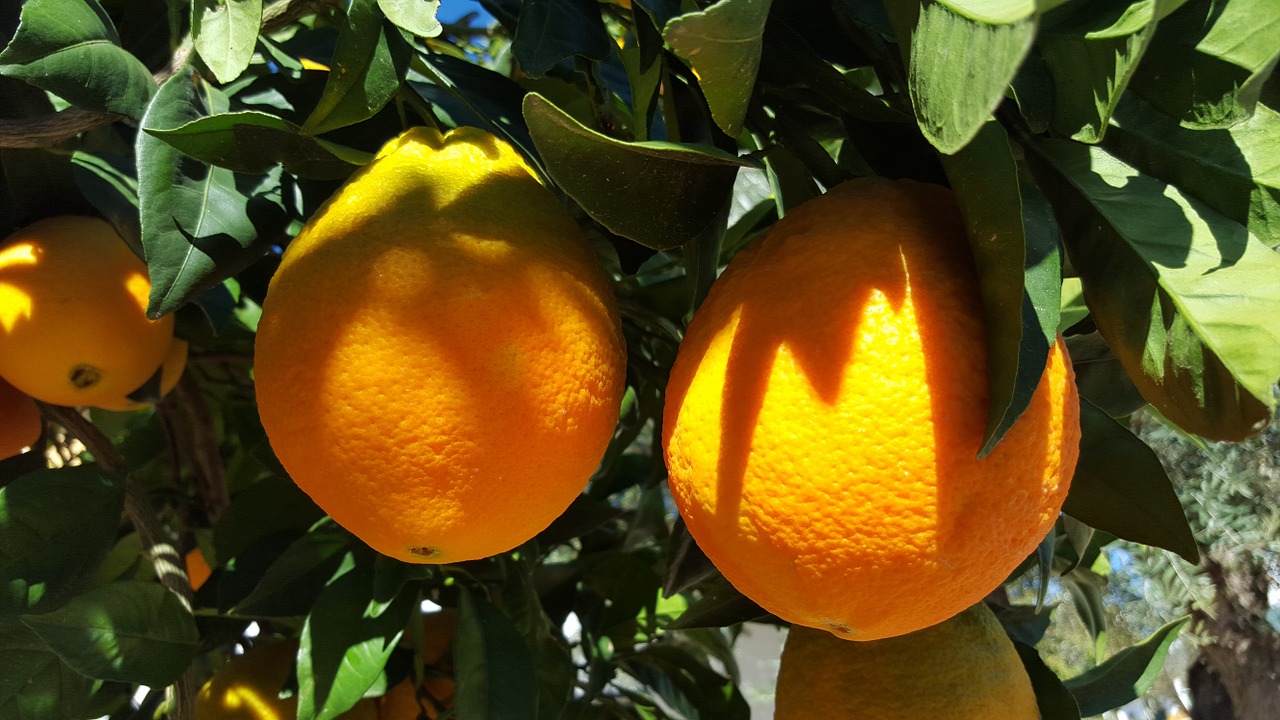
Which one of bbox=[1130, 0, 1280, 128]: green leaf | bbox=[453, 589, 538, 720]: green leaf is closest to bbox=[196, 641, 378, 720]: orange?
bbox=[453, 589, 538, 720]: green leaf

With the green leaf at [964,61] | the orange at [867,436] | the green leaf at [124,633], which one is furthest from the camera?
the green leaf at [124,633]

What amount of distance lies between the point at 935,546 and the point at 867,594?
0.12ft

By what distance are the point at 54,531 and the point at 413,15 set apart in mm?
484

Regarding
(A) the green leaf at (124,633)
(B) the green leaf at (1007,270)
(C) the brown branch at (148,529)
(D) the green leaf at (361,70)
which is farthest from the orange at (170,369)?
(B) the green leaf at (1007,270)

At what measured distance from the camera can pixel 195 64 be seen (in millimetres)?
632

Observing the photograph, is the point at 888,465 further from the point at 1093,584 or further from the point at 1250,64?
the point at 1093,584

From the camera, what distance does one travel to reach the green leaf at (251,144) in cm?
50

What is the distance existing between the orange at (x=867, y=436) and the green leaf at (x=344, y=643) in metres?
0.33

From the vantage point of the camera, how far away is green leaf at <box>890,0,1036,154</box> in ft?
1.00

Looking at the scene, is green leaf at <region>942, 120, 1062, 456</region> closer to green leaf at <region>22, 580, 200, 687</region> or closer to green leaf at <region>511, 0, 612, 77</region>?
green leaf at <region>511, 0, 612, 77</region>

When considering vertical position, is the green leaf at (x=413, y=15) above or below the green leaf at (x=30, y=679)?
above

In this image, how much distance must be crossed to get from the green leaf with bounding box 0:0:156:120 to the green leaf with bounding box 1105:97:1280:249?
1.74ft

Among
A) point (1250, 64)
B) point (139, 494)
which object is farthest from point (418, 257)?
point (139, 494)

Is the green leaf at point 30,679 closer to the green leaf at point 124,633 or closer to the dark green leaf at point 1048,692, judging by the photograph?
the green leaf at point 124,633
